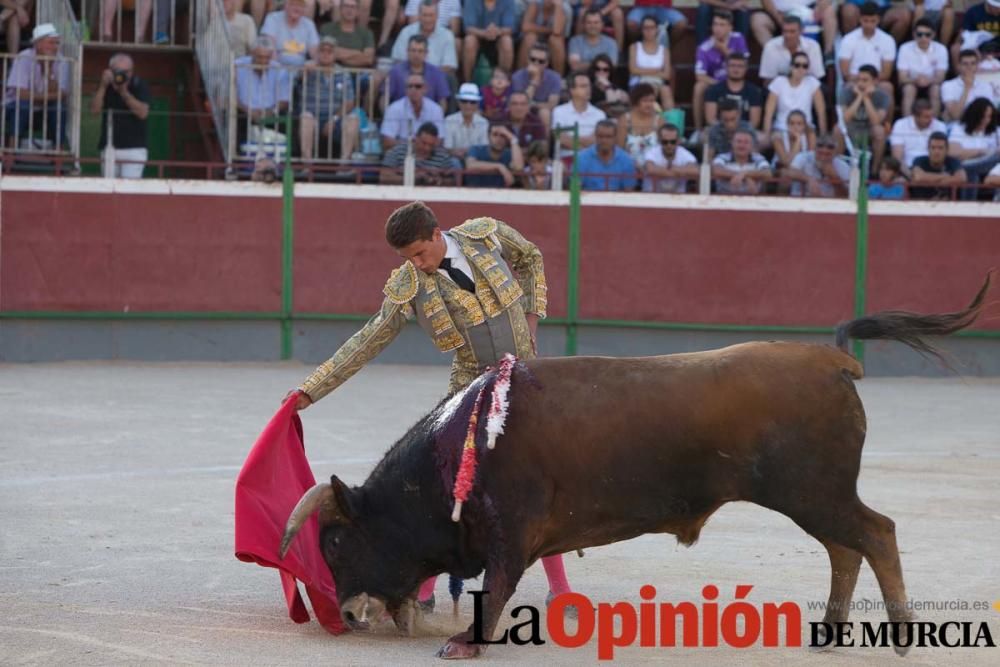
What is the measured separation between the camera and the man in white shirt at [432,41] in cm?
1198

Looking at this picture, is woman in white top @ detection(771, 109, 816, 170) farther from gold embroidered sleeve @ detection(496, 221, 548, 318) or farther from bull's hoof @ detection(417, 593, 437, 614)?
bull's hoof @ detection(417, 593, 437, 614)

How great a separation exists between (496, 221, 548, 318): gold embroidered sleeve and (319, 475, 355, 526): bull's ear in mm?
814

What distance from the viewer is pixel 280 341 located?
11641mm

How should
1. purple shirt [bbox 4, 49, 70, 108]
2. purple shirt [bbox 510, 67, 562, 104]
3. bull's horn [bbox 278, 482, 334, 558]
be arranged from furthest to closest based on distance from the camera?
purple shirt [bbox 510, 67, 562, 104]
purple shirt [bbox 4, 49, 70, 108]
bull's horn [bbox 278, 482, 334, 558]

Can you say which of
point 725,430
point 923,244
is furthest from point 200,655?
point 923,244

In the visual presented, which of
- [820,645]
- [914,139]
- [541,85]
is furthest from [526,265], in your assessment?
[914,139]

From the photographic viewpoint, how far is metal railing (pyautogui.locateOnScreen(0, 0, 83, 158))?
11.1 metres

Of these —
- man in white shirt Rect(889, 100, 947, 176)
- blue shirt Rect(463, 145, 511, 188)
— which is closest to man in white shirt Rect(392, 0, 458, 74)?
blue shirt Rect(463, 145, 511, 188)

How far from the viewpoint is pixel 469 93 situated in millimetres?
11492

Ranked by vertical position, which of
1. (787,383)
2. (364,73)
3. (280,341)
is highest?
(364,73)

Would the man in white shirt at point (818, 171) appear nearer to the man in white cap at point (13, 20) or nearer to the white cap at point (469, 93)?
the white cap at point (469, 93)

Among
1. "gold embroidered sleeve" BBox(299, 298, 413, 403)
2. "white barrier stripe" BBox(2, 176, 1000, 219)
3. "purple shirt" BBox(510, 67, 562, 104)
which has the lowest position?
"gold embroidered sleeve" BBox(299, 298, 413, 403)

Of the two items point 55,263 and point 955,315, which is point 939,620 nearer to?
point 955,315

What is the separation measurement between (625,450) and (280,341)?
7.92 metres
